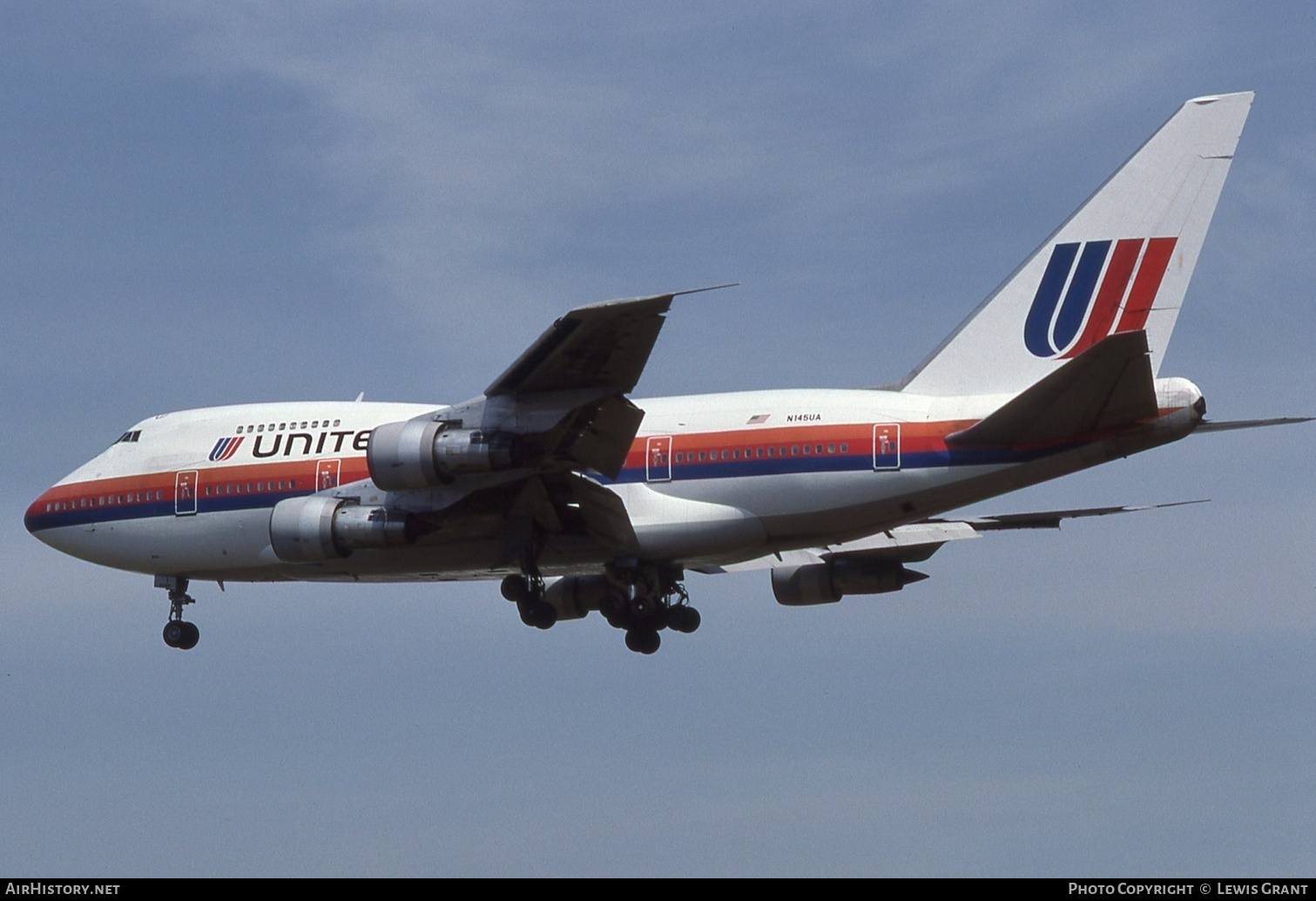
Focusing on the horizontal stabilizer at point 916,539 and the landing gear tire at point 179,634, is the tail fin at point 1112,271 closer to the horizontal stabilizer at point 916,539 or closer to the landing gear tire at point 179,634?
the horizontal stabilizer at point 916,539

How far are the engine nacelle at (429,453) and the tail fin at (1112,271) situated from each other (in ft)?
25.3

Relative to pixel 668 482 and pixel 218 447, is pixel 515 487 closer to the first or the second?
pixel 668 482

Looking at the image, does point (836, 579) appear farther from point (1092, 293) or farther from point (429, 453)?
point (429, 453)

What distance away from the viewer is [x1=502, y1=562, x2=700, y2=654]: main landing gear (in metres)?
32.9

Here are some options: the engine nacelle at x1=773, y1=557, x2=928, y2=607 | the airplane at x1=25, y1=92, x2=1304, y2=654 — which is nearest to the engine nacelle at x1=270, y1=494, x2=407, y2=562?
the airplane at x1=25, y1=92, x2=1304, y2=654

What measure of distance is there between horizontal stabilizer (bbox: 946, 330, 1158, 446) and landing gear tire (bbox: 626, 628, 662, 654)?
7360 millimetres

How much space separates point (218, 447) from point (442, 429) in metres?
7.99

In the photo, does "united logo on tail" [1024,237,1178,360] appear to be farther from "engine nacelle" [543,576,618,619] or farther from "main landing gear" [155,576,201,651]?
"main landing gear" [155,576,201,651]

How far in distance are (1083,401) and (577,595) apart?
1271cm

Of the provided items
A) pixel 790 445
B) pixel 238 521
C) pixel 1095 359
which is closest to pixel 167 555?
pixel 238 521

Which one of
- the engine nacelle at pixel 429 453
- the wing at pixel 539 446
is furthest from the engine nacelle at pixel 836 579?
the engine nacelle at pixel 429 453

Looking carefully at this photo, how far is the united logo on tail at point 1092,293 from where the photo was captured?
30719 millimetres

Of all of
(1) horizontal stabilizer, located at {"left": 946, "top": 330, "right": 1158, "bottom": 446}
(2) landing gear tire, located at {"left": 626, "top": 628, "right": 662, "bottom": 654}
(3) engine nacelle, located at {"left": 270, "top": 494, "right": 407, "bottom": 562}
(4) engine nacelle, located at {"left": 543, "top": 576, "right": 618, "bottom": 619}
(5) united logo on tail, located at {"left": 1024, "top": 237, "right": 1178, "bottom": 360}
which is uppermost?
(5) united logo on tail, located at {"left": 1024, "top": 237, "right": 1178, "bottom": 360}

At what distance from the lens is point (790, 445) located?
102 feet
